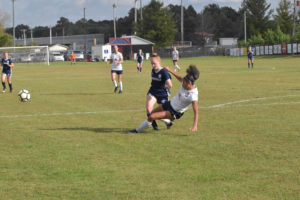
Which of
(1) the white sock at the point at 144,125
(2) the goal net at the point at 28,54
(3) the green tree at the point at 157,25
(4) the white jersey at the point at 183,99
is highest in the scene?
(3) the green tree at the point at 157,25

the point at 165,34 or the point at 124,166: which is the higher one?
the point at 165,34

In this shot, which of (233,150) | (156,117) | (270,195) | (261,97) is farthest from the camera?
(261,97)

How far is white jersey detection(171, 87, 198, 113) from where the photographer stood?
371 inches

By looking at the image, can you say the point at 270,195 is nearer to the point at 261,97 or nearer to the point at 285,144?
the point at 285,144

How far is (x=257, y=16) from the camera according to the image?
119875mm

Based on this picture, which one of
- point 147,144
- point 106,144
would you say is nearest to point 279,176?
point 147,144

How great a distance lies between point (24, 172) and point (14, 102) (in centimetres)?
1132

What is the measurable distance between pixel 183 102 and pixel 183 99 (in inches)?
3.6

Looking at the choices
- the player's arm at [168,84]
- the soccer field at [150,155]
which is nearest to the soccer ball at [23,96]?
the soccer field at [150,155]

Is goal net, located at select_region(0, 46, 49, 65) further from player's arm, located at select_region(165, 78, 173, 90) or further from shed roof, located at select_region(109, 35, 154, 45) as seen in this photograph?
player's arm, located at select_region(165, 78, 173, 90)

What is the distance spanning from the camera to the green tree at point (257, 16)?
11869cm

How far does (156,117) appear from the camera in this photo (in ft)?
32.1

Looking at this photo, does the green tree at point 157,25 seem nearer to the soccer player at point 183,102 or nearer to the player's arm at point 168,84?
the player's arm at point 168,84

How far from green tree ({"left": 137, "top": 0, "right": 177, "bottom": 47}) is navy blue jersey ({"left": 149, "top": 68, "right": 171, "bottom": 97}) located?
89714mm
